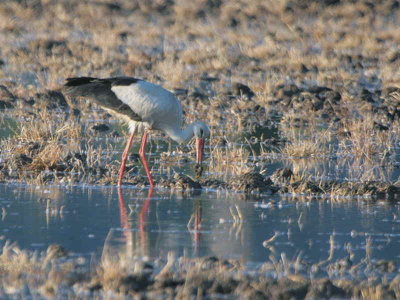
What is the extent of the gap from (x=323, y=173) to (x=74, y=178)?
2859mm

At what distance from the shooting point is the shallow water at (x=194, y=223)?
27.2 feet

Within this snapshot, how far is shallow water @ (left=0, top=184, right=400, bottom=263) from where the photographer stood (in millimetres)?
8289

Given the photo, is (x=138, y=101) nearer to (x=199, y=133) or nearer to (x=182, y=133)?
(x=182, y=133)

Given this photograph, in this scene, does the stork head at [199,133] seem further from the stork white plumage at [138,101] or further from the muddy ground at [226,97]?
the muddy ground at [226,97]

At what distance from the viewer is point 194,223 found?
369 inches

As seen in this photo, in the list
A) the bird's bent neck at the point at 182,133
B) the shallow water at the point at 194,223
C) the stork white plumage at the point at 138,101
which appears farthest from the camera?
the bird's bent neck at the point at 182,133

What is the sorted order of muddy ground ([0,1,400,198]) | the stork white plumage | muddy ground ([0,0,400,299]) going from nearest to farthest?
muddy ground ([0,0,400,299]) → the stork white plumage → muddy ground ([0,1,400,198])

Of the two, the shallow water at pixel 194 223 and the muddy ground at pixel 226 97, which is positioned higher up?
the muddy ground at pixel 226 97

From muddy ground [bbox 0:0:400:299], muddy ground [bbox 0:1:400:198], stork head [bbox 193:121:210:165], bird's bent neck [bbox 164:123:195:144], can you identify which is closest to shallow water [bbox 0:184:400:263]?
muddy ground [bbox 0:0:400:299]

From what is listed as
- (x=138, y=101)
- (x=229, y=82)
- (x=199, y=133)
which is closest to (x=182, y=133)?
(x=199, y=133)

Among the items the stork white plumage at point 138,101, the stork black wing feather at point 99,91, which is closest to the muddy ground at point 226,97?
the stork white plumage at point 138,101

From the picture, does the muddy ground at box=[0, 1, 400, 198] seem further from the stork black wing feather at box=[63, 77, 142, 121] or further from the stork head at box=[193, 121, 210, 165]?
the stork black wing feather at box=[63, 77, 142, 121]

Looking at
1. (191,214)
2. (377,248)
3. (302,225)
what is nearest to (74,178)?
(191,214)

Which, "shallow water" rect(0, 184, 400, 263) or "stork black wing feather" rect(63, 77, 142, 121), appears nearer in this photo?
"shallow water" rect(0, 184, 400, 263)
